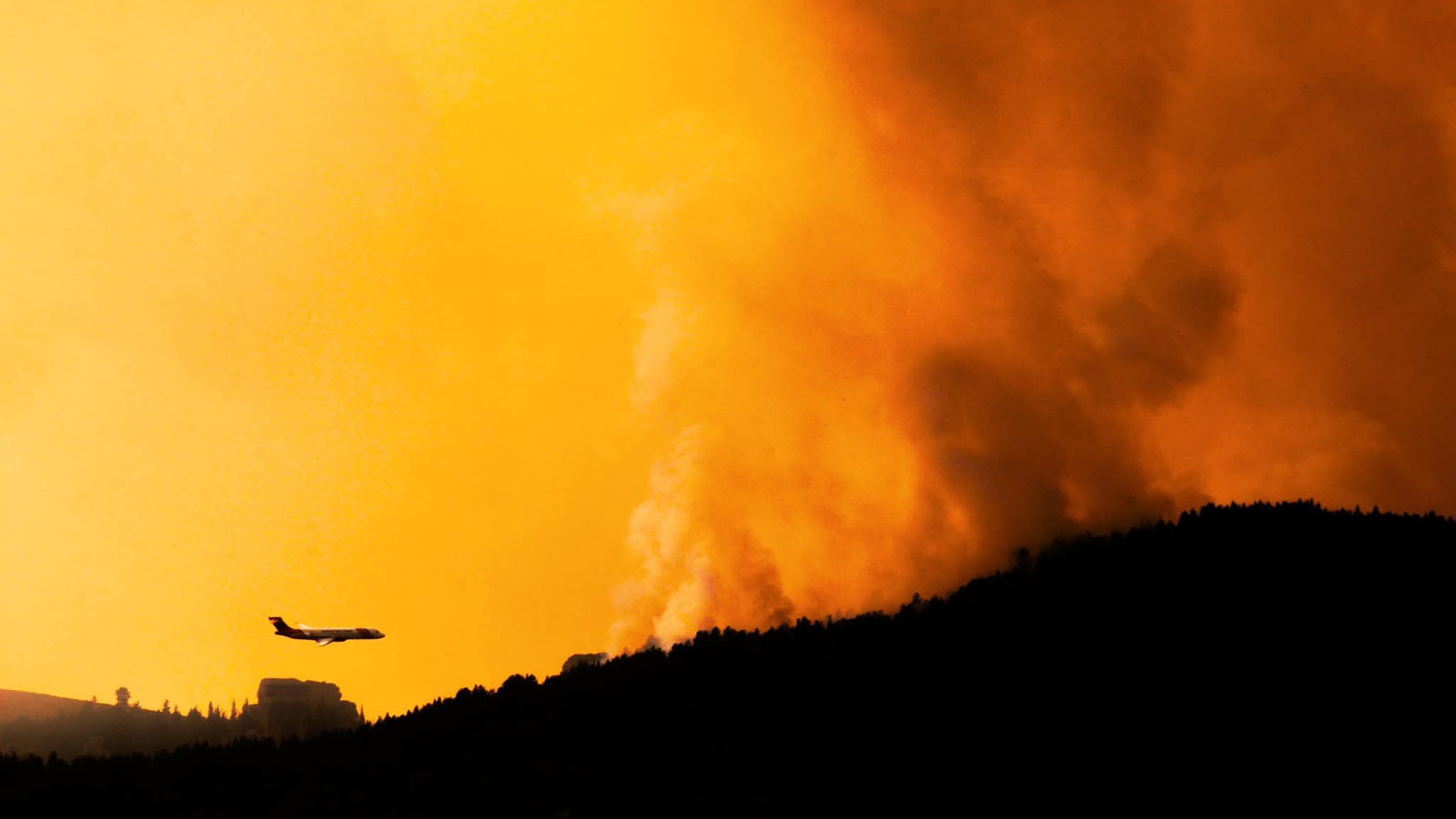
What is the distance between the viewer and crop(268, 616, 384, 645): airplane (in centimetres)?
8156

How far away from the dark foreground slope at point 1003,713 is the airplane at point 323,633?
38.6 ft

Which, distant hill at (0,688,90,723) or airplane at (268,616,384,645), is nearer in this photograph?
airplane at (268,616,384,645)

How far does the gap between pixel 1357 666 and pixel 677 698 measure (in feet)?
102

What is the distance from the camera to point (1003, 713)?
53.7 m

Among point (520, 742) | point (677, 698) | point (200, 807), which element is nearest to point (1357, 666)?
point (677, 698)

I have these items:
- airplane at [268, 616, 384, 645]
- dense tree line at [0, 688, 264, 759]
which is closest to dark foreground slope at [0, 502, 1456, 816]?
airplane at [268, 616, 384, 645]

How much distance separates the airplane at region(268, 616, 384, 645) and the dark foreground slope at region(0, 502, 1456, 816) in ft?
38.6

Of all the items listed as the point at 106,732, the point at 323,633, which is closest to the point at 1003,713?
the point at 323,633

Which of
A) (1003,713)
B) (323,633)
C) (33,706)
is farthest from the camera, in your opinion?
(33,706)

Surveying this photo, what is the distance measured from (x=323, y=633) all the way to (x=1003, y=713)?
1968 inches

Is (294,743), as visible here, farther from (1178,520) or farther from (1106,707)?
(1178,520)

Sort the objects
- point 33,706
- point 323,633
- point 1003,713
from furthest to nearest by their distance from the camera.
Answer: point 33,706, point 323,633, point 1003,713

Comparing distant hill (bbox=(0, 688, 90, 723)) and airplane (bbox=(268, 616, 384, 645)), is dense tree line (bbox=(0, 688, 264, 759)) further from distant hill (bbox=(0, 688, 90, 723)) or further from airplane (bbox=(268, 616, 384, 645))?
airplane (bbox=(268, 616, 384, 645))

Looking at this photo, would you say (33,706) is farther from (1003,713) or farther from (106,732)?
(1003,713)
